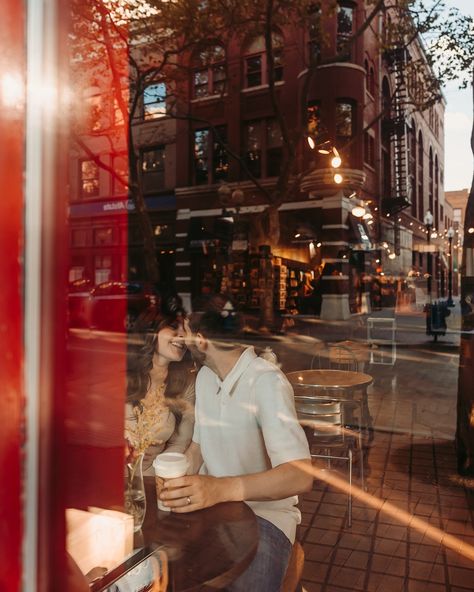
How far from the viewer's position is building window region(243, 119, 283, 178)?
5.66 meters

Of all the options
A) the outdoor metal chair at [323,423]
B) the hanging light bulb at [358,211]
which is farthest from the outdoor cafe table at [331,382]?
the hanging light bulb at [358,211]

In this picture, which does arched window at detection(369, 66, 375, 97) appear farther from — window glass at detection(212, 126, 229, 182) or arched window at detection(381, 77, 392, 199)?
window glass at detection(212, 126, 229, 182)

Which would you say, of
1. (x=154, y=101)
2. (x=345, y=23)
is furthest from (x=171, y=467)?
(x=345, y=23)

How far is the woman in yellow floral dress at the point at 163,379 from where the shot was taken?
7.07 feet

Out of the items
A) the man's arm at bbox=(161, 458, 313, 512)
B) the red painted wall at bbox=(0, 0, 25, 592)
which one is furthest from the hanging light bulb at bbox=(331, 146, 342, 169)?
the red painted wall at bbox=(0, 0, 25, 592)

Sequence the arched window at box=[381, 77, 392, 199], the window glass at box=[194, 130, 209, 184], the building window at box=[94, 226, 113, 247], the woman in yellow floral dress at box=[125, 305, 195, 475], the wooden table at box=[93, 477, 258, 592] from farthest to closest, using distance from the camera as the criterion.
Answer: the arched window at box=[381, 77, 392, 199], the window glass at box=[194, 130, 209, 184], the woman in yellow floral dress at box=[125, 305, 195, 475], the wooden table at box=[93, 477, 258, 592], the building window at box=[94, 226, 113, 247]

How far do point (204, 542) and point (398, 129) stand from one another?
5134 mm

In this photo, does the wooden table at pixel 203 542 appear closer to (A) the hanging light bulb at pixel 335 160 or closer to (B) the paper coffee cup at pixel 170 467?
(B) the paper coffee cup at pixel 170 467

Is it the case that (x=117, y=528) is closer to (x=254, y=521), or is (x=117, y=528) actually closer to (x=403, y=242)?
(x=254, y=521)

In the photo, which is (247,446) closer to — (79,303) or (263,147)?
(79,303)

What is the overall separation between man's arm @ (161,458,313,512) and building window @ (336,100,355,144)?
17.5 ft

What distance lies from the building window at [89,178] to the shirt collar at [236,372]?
85 centimetres

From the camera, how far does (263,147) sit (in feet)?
21.0

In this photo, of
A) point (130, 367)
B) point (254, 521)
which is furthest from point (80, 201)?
point (130, 367)
